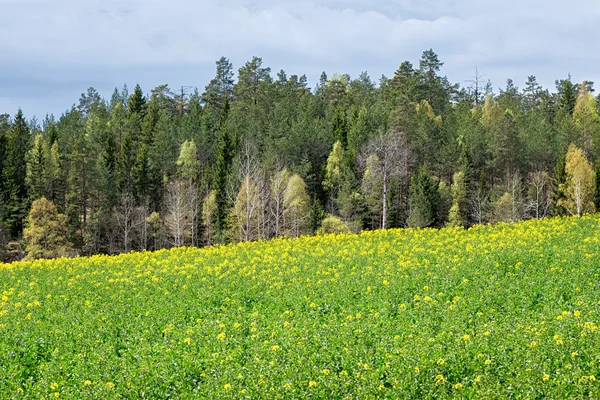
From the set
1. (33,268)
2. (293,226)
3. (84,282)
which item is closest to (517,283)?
(84,282)

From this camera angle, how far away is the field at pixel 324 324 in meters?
8.44

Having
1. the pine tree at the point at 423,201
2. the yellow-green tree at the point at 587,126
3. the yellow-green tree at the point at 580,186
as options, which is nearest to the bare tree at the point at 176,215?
the pine tree at the point at 423,201

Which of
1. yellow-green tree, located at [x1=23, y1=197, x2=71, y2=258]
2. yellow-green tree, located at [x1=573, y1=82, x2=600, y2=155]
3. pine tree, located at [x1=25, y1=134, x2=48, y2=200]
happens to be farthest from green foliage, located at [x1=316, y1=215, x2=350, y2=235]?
pine tree, located at [x1=25, y1=134, x2=48, y2=200]

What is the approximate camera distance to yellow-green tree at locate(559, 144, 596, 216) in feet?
173

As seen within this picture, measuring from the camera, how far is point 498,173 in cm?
7062

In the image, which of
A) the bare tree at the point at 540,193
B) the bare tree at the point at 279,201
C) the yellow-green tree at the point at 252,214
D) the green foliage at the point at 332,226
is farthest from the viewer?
the bare tree at the point at 540,193

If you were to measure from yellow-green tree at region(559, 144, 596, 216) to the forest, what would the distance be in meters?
0.16

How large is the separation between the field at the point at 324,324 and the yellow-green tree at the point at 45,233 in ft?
113

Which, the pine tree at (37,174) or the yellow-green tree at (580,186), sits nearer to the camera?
the yellow-green tree at (580,186)

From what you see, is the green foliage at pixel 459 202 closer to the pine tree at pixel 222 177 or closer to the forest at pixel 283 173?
the forest at pixel 283 173

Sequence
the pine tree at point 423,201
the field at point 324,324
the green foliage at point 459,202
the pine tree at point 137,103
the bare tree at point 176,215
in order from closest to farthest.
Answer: the field at point 324,324 < the bare tree at point 176,215 < the pine tree at point 423,201 < the green foliage at point 459,202 < the pine tree at point 137,103

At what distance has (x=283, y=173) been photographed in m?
58.7

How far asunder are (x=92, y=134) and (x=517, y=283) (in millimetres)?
70525

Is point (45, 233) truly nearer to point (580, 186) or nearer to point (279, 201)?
point (279, 201)
